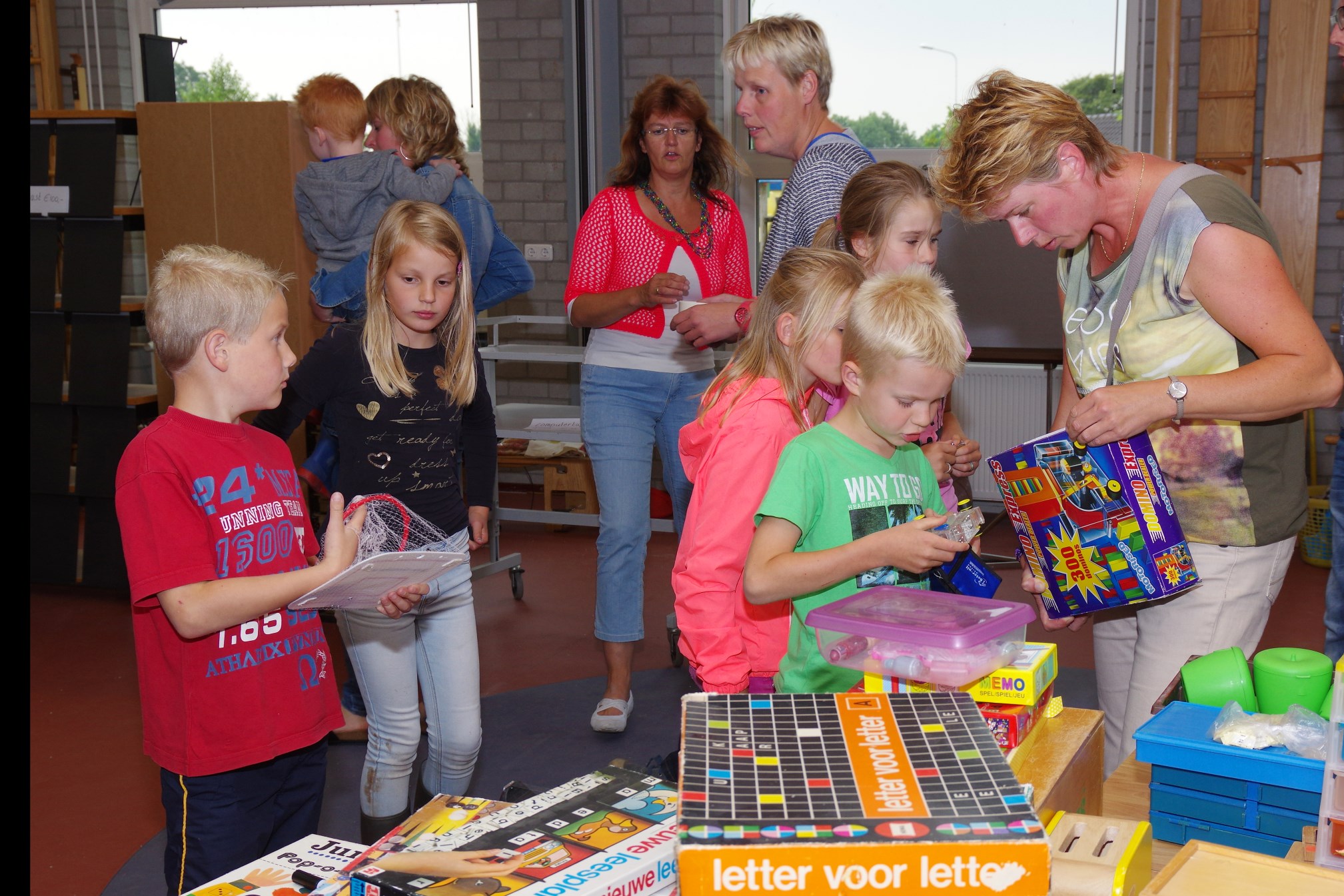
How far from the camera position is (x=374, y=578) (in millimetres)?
1518

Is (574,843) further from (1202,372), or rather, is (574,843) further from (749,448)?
(1202,372)

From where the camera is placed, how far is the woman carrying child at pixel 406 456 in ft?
6.73

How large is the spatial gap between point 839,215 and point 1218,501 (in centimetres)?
88

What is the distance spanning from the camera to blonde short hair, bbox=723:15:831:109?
2.29 metres

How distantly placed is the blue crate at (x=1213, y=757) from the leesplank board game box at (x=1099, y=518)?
0.29 m

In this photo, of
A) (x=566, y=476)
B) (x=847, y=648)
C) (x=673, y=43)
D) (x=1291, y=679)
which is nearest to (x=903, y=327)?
(x=847, y=648)

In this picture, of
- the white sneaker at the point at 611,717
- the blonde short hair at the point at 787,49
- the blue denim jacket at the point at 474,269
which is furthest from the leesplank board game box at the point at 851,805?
the white sneaker at the point at 611,717

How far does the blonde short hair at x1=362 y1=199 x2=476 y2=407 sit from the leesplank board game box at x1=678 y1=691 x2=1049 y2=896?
1.29 meters

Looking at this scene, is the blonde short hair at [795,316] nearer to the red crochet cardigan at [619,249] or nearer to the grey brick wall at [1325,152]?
the red crochet cardigan at [619,249]

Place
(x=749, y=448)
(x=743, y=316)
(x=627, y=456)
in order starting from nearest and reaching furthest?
(x=749, y=448)
(x=743, y=316)
(x=627, y=456)

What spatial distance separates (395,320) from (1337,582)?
70.9 inches

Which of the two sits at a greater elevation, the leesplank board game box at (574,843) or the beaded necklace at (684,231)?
the beaded necklace at (684,231)

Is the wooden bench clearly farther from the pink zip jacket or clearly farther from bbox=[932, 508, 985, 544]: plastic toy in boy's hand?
bbox=[932, 508, 985, 544]: plastic toy in boy's hand

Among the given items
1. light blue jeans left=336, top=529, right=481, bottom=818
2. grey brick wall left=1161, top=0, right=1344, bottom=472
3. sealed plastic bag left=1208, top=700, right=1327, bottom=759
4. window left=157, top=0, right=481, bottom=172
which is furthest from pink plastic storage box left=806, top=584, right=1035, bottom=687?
window left=157, top=0, right=481, bottom=172
